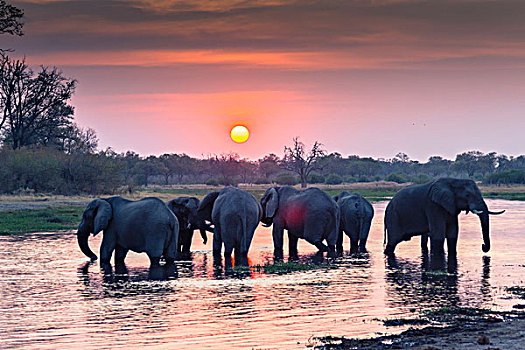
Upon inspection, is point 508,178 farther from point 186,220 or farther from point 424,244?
point 186,220

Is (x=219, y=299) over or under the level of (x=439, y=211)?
under

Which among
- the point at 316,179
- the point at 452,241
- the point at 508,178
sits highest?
the point at 316,179

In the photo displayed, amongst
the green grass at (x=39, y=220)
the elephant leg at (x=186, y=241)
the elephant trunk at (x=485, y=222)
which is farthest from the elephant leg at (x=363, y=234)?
the green grass at (x=39, y=220)

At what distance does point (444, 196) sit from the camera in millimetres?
20469

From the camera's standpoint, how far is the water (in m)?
11.2

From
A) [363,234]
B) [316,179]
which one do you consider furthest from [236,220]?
[316,179]

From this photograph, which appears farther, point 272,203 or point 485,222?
point 272,203

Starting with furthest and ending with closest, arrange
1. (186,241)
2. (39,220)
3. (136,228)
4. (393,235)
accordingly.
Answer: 1. (39,220)
2. (186,241)
3. (393,235)
4. (136,228)

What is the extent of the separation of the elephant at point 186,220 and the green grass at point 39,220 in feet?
29.4

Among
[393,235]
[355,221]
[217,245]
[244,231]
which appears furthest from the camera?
[355,221]

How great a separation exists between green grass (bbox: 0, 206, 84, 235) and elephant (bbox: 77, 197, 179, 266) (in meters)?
10.9

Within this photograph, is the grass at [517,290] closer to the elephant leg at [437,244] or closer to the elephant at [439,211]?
the elephant at [439,211]

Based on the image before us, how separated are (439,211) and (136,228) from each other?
8400 mm

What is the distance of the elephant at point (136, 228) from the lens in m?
18.7
